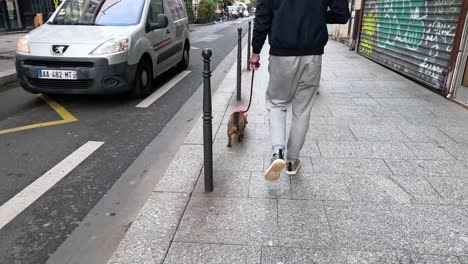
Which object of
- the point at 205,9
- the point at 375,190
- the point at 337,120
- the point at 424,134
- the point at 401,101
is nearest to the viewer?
the point at 375,190

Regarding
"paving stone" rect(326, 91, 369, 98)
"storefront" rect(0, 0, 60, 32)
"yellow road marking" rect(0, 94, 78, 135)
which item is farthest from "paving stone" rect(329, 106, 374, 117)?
"storefront" rect(0, 0, 60, 32)

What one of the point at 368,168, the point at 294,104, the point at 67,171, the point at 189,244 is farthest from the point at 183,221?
the point at 368,168

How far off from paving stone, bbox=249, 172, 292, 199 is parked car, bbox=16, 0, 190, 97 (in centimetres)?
334

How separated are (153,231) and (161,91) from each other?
4.91m

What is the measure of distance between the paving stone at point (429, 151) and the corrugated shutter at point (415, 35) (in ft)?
9.61

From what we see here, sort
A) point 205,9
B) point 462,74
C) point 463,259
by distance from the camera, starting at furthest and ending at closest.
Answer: point 205,9
point 462,74
point 463,259

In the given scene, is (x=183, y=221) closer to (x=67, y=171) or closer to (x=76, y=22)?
(x=67, y=171)

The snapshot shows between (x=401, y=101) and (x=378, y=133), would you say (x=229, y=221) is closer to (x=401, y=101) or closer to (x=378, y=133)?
(x=378, y=133)

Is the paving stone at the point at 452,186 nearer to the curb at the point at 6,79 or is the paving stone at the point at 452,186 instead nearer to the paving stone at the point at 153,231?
the paving stone at the point at 153,231

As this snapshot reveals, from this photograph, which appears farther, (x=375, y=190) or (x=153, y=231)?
(x=375, y=190)

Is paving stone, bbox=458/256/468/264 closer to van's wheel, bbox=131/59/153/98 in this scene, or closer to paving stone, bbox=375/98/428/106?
paving stone, bbox=375/98/428/106

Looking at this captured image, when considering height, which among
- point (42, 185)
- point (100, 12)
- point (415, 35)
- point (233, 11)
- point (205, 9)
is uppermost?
point (100, 12)

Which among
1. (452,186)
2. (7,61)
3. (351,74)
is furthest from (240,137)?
(7,61)

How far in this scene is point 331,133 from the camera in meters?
4.80
